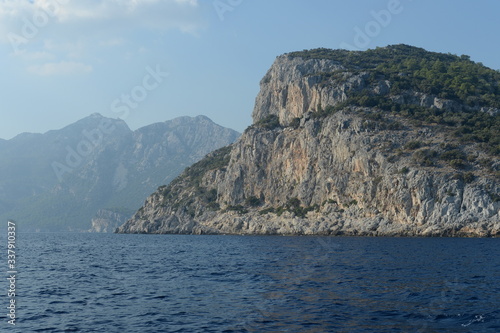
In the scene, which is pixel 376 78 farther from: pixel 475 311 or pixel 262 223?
pixel 475 311

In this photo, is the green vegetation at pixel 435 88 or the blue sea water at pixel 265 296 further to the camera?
the green vegetation at pixel 435 88

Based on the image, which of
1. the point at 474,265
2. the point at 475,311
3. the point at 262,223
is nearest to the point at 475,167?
the point at 262,223

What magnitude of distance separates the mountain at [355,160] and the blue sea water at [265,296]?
49301 millimetres

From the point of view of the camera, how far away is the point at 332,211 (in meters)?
115

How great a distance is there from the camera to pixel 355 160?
11531 centimetres

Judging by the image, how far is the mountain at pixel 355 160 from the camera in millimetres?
97500

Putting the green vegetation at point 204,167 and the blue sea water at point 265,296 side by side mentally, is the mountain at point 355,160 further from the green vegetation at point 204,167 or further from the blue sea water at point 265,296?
the blue sea water at point 265,296

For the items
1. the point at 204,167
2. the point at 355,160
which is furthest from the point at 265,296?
the point at 204,167

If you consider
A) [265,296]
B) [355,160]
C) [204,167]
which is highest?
[204,167]

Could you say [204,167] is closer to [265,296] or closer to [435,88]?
[435,88]

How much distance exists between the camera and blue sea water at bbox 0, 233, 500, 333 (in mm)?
23625

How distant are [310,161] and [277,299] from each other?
102 meters

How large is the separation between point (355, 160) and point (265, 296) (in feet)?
291

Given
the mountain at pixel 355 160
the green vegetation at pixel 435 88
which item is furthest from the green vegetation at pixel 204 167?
the green vegetation at pixel 435 88
